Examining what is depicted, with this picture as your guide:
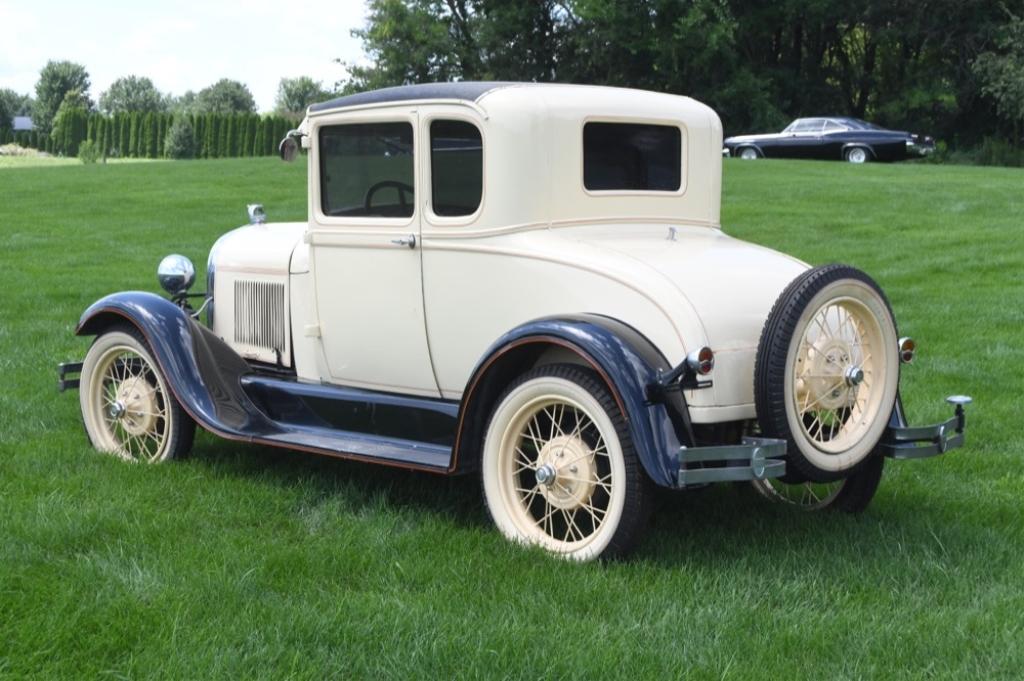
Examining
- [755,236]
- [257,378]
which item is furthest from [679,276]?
[755,236]

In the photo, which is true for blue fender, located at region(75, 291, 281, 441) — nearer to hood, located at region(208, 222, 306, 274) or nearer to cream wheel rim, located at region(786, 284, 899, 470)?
hood, located at region(208, 222, 306, 274)

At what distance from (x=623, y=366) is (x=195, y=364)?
2.51 metres

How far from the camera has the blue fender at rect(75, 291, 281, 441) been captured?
5680mm

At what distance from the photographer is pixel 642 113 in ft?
17.5

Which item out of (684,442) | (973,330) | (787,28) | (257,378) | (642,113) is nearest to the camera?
(684,442)

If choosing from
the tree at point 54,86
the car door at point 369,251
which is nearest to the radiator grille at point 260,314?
the car door at point 369,251

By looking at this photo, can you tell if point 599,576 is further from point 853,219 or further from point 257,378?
point 853,219

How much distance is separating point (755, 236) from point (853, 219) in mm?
1759

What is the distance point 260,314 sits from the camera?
6234mm

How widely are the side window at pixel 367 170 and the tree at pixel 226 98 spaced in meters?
97.6

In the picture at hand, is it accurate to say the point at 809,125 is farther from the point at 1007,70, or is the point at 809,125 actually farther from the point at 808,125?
the point at 1007,70

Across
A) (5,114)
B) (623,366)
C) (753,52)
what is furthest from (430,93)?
(5,114)

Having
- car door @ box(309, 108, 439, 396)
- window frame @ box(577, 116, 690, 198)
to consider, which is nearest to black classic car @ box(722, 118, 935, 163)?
window frame @ box(577, 116, 690, 198)

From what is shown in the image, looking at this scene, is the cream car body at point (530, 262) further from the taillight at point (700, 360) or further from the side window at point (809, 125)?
the side window at point (809, 125)
